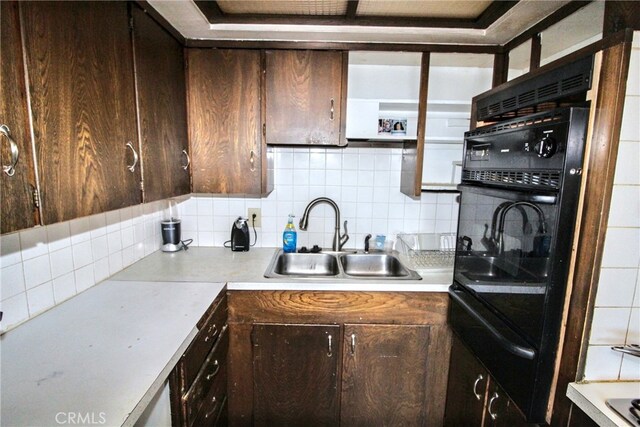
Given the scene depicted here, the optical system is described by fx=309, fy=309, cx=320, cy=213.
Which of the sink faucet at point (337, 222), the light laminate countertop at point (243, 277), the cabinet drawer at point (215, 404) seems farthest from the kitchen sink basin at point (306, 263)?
the cabinet drawer at point (215, 404)

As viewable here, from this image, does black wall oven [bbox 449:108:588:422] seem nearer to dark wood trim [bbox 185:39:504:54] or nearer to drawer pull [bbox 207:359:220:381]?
dark wood trim [bbox 185:39:504:54]

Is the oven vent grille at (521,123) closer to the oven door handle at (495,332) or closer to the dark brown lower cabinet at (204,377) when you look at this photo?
the oven door handle at (495,332)

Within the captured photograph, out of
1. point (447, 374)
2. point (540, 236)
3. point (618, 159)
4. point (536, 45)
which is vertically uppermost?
point (536, 45)

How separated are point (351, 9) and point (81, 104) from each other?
1.08m

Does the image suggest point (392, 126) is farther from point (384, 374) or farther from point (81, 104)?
point (81, 104)

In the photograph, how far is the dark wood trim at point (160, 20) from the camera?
3.86 ft

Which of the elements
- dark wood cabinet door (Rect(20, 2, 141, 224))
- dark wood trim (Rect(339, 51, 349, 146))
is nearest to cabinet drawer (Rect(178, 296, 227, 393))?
dark wood cabinet door (Rect(20, 2, 141, 224))

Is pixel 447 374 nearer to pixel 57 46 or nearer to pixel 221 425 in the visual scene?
pixel 221 425

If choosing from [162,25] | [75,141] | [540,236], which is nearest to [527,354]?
[540,236]

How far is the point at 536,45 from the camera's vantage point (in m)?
1.38

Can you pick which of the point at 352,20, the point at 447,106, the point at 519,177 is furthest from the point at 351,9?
the point at 519,177

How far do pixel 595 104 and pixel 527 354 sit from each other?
0.71m

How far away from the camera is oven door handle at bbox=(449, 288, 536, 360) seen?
0.93 meters

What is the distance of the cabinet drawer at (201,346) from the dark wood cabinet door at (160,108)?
0.54 metres
